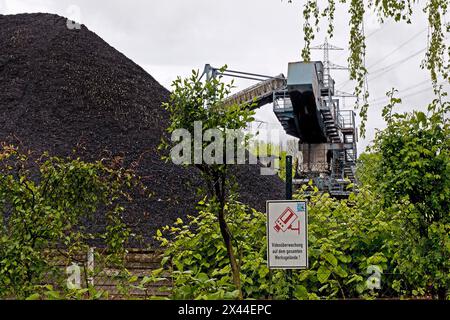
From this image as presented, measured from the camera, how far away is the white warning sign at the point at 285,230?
5203mm

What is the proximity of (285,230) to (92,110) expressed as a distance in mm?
13642

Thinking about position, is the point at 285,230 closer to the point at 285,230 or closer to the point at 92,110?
the point at 285,230

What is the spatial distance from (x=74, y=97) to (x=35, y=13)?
27.8 feet

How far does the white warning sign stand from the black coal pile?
7.68 meters

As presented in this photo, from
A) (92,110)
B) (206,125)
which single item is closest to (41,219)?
(206,125)

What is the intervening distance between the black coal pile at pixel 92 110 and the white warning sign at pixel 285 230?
7.68m

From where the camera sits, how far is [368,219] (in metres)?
7.21

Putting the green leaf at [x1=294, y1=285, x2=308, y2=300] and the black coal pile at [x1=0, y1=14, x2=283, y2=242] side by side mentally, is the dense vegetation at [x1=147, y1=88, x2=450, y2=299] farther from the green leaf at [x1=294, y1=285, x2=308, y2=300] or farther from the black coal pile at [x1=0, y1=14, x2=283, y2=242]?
the black coal pile at [x1=0, y1=14, x2=283, y2=242]

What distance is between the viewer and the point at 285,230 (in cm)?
523

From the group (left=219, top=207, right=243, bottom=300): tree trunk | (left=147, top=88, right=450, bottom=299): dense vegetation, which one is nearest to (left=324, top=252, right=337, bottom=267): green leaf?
(left=147, top=88, right=450, bottom=299): dense vegetation

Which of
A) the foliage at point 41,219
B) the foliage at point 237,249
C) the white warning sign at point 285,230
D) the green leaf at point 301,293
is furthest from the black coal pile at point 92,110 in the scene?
the white warning sign at point 285,230

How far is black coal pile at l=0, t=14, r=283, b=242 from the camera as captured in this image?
49.7 ft

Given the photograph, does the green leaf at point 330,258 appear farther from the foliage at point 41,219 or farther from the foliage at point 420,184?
the foliage at point 41,219
